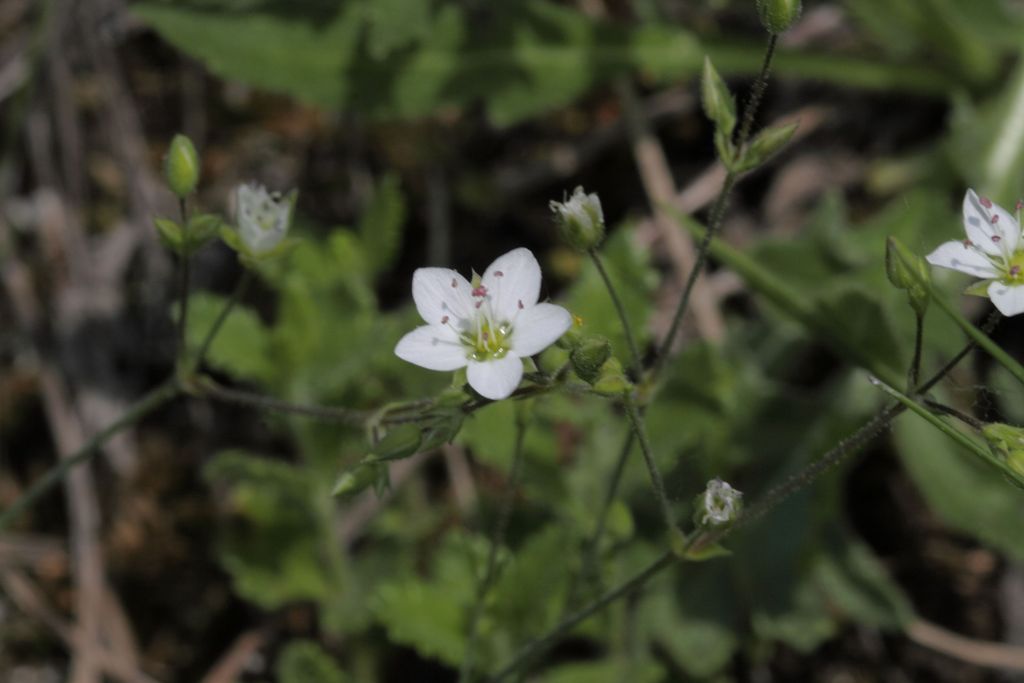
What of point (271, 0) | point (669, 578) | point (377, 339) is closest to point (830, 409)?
point (669, 578)

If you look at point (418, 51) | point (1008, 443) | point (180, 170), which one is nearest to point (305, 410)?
point (180, 170)

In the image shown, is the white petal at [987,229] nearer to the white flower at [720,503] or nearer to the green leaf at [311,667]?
the white flower at [720,503]

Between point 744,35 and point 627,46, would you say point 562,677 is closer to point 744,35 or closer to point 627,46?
point 627,46

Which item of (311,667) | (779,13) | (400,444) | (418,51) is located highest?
(779,13)

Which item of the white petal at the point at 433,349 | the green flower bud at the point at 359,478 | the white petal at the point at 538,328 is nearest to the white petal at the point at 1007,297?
the white petal at the point at 538,328

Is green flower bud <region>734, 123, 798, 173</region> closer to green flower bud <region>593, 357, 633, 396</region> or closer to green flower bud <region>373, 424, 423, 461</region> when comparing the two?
green flower bud <region>593, 357, 633, 396</region>

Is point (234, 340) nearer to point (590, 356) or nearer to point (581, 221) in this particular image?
point (581, 221)

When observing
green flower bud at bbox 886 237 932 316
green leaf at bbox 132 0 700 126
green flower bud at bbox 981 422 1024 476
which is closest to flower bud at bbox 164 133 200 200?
green leaf at bbox 132 0 700 126
